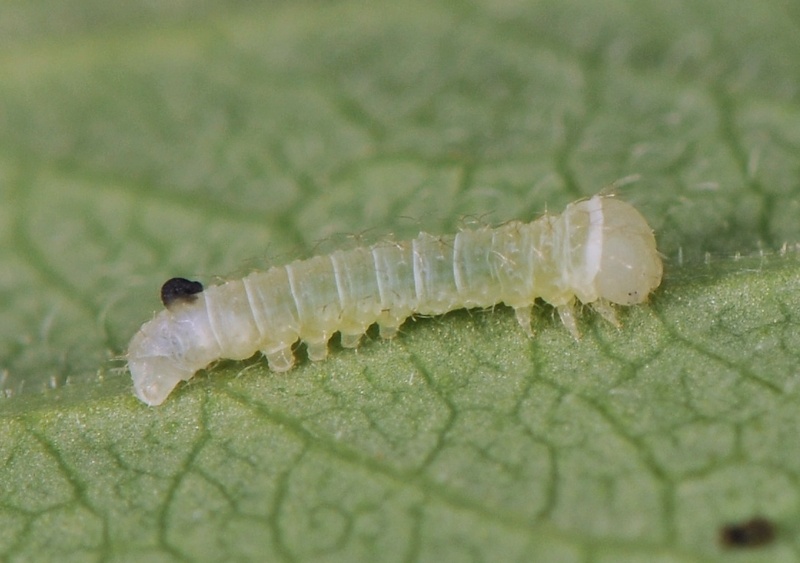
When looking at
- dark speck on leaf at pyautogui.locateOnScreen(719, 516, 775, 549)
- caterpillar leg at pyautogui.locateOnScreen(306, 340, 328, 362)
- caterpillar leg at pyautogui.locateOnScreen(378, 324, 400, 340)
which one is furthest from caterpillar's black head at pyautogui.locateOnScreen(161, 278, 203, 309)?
dark speck on leaf at pyautogui.locateOnScreen(719, 516, 775, 549)

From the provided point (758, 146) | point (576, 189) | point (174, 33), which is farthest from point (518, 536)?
point (174, 33)

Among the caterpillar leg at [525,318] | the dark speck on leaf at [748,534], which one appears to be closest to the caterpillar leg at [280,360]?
the caterpillar leg at [525,318]

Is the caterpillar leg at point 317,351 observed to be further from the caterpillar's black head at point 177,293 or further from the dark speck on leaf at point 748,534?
the dark speck on leaf at point 748,534

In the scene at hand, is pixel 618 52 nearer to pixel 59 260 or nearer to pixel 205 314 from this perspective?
pixel 205 314

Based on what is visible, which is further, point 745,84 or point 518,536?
point 745,84

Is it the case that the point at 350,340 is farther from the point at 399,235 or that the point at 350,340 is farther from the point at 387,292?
the point at 399,235

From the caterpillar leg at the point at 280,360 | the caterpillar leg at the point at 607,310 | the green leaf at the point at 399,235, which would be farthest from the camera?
the caterpillar leg at the point at 280,360

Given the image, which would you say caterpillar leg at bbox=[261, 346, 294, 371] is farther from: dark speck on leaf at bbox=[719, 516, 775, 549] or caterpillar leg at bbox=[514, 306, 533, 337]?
dark speck on leaf at bbox=[719, 516, 775, 549]

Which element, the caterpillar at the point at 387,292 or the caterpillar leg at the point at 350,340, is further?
the caterpillar leg at the point at 350,340
